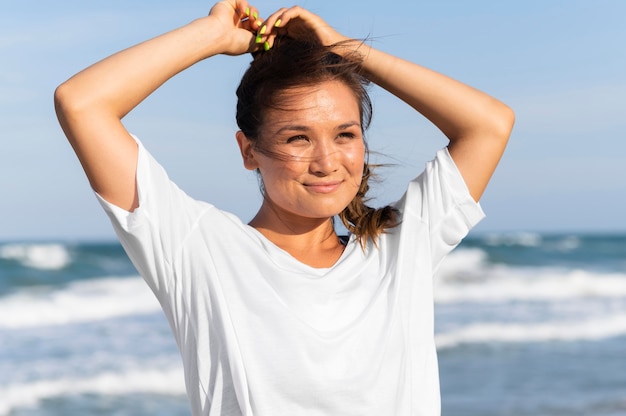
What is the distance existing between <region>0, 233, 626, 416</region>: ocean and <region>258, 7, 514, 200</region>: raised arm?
4.46 m

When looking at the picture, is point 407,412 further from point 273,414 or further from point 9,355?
point 9,355

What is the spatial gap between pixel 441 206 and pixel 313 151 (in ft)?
1.39

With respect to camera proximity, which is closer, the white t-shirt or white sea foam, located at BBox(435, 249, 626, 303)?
the white t-shirt

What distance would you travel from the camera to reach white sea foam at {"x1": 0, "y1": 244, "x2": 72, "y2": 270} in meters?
16.4

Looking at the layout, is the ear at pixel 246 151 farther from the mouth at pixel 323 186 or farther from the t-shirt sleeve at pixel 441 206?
the t-shirt sleeve at pixel 441 206

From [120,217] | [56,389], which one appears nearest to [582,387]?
[56,389]

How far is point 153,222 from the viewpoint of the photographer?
2.07 meters

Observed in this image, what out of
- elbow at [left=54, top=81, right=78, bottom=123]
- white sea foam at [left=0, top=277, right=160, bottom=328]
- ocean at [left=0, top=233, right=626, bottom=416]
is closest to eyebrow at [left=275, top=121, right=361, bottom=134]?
elbow at [left=54, top=81, right=78, bottom=123]

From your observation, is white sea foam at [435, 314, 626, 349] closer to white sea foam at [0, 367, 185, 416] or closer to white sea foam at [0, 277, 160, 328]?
white sea foam at [0, 367, 185, 416]

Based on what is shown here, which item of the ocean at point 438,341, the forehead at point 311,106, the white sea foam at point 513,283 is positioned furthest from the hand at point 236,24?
the white sea foam at point 513,283

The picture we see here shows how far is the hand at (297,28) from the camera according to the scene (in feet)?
7.60

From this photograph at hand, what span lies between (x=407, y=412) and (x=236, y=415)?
43 cm

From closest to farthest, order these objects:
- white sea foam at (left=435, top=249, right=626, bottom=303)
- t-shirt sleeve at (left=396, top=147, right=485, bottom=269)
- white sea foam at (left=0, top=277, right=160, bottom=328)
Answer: t-shirt sleeve at (left=396, top=147, right=485, bottom=269), white sea foam at (left=0, top=277, right=160, bottom=328), white sea foam at (left=435, top=249, right=626, bottom=303)

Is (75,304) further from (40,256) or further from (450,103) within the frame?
(450,103)
